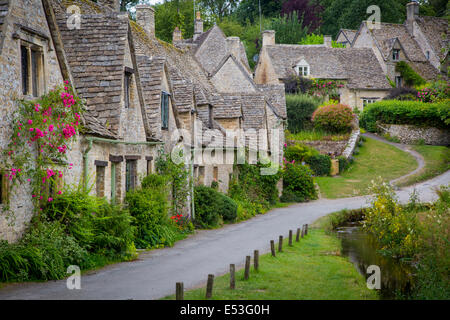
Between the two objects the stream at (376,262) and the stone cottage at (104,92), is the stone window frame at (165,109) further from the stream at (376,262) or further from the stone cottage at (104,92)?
the stream at (376,262)

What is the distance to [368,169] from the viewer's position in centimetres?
4581

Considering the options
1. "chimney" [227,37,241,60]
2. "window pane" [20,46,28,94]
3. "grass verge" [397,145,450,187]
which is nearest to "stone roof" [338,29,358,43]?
"grass verge" [397,145,450,187]

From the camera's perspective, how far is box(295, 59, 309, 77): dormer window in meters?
62.3

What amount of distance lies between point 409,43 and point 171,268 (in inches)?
2457

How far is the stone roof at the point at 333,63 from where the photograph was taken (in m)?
62.4

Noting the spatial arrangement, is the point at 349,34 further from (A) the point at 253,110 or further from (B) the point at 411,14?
(A) the point at 253,110

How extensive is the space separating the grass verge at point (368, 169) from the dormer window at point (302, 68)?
13269 millimetres

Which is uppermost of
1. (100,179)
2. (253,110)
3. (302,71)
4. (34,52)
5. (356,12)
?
(356,12)

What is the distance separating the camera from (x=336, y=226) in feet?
97.3

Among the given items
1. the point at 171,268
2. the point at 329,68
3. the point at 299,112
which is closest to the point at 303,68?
the point at 329,68

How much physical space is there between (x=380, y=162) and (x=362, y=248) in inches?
996

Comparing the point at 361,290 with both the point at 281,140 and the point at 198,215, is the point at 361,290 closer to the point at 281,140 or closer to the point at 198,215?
the point at 198,215

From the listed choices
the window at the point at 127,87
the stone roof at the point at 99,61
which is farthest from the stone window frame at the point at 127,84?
the stone roof at the point at 99,61

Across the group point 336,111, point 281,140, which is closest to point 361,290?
point 281,140
